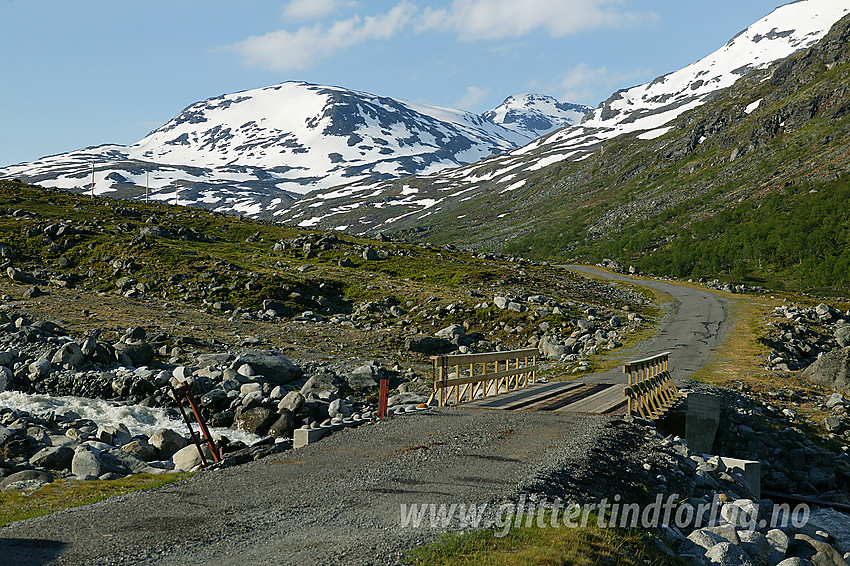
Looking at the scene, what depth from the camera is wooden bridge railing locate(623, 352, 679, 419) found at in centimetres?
1995

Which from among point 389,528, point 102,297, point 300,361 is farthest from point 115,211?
point 389,528

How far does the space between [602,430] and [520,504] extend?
22.1 feet

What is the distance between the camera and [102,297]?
48.8m

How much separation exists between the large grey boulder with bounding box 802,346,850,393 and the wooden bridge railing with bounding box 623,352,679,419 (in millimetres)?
9993

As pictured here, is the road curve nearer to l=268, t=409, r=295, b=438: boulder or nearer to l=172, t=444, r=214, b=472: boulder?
l=268, t=409, r=295, b=438: boulder

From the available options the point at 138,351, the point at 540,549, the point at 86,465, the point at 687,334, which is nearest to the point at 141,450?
the point at 86,465

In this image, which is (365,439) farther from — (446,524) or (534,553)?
(534,553)

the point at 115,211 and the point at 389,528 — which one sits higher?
the point at 115,211

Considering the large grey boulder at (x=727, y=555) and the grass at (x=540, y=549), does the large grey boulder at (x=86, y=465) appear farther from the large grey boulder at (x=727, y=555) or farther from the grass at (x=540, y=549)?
the large grey boulder at (x=727, y=555)

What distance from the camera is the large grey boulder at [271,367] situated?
29.5 m

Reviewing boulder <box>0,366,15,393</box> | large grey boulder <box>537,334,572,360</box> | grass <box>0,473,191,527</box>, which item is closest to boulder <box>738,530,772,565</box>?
grass <box>0,473,191,527</box>

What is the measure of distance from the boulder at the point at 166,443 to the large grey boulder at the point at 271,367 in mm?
9140

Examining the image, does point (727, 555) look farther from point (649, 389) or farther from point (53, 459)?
point (53, 459)

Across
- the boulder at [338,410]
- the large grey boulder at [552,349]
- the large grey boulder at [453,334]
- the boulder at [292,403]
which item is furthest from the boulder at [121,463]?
the large grey boulder at [453,334]
